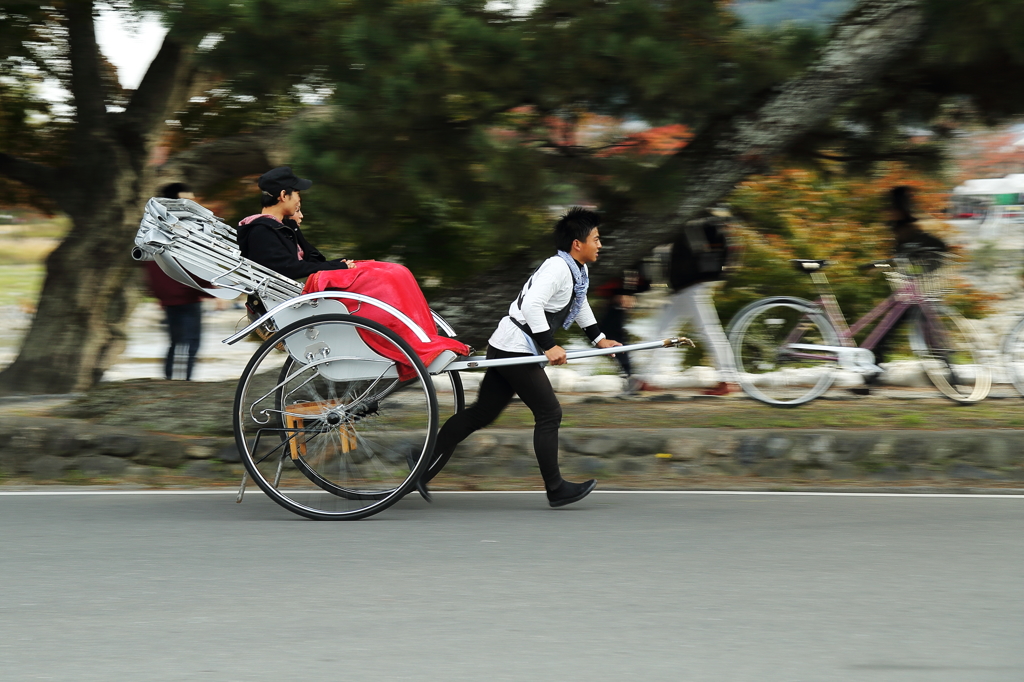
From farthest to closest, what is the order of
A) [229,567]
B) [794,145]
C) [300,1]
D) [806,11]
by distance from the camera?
[794,145] → [806,11] → [300,1] → [229,567]

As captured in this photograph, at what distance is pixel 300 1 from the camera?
21.6 feet

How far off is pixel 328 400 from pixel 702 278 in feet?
12.3

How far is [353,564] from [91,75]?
20.5 ft

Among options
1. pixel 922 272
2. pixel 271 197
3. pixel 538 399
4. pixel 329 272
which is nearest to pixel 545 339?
pixel 538 399

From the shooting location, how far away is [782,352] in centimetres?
860

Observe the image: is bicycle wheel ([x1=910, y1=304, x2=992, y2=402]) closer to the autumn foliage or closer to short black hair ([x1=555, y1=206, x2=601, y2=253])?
the autumn foliage

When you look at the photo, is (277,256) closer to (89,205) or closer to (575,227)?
(575,227)

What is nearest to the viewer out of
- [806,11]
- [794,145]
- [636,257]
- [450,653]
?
[450,653]

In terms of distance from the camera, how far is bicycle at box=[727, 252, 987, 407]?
8555 mm

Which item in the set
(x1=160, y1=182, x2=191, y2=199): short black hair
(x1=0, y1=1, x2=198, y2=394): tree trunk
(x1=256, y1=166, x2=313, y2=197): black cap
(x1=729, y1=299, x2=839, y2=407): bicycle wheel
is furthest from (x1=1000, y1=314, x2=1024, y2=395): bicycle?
(x1=0, y1=1, x2=198, y2=394): tree trunk

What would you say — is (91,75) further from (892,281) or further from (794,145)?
(892,281)

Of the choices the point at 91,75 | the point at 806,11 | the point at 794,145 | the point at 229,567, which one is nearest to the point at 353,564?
the point at 229,567

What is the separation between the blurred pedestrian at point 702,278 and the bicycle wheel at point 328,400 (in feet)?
9.79

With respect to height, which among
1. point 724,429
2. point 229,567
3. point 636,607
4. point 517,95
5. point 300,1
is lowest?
point 724,429
